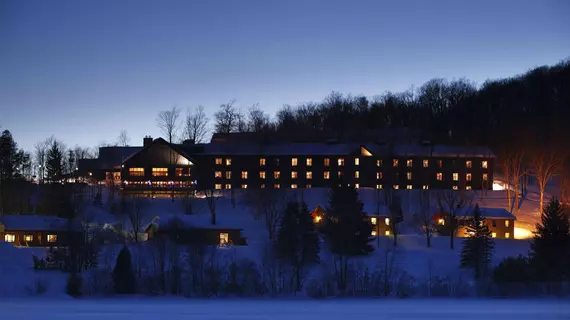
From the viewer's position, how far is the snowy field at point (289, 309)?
12.8ft

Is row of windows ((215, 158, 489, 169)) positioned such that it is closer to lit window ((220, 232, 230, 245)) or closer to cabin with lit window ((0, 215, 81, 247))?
lit window ((220, 232, 230, 245))

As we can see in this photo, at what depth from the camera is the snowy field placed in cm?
390

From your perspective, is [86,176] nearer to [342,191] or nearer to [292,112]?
[342,191]

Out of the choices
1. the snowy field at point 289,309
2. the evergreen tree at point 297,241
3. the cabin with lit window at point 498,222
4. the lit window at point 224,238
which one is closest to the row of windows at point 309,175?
the cabin with lit window at point 498,222

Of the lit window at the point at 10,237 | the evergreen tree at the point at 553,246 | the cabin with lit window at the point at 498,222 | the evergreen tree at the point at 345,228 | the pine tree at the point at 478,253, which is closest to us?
the evergreen tree at the point at 553,246

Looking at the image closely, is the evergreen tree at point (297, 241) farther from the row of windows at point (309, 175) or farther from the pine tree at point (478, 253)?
the row of windows at point (309, 175)

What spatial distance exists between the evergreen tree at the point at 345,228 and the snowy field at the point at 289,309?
36.5 feet

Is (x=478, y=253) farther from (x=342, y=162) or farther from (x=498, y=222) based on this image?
(x=342, y=162)

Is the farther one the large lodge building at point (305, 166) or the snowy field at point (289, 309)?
the large lodge building at point (305, 166)

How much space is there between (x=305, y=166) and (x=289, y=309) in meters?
29.0

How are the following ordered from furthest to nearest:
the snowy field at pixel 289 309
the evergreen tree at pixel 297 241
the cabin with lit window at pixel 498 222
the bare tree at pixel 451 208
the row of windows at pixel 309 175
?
1. the row of windows at pixel 309 175
2. the cabin with lit window at pixel 498 222
3. the bare tree at pixel 451 208
4. the evergreen tree at pixel 297 241
5. the snowy field at pixel 289 309

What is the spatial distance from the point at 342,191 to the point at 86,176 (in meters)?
22.9

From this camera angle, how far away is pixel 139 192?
3058 centimetres

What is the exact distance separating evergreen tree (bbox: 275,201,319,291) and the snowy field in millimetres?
10468
